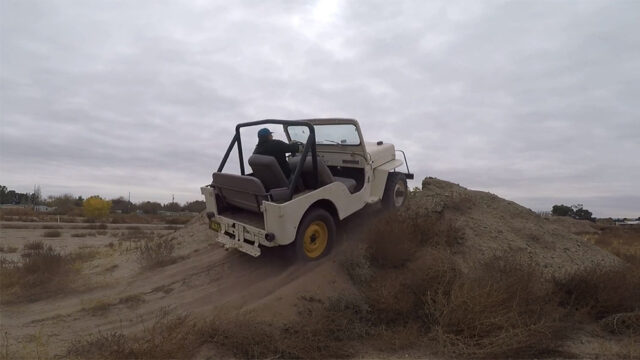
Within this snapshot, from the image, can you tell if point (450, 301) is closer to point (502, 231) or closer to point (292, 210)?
point (292, 210)

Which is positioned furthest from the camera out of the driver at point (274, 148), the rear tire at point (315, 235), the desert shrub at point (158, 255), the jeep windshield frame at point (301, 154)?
the desert shrub at point (158, 255)

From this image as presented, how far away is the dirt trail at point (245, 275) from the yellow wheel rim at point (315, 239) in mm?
216

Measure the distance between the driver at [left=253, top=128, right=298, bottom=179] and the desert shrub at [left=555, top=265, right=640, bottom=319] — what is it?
476 centimetres

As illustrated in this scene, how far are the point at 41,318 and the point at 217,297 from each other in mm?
2734

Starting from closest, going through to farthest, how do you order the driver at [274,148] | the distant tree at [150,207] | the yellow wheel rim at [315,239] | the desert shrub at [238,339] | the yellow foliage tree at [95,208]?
the desert shrub at [238,339] → the yellow wheel rim at [315,239] → the driver at [274,148] → the yellow foliage tree at [95,208] → the distant tree at [150,207]

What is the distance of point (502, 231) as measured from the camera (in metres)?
8.55

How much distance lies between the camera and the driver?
6.91m

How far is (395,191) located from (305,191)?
256 centimetres

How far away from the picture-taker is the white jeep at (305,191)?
6320 millimetres

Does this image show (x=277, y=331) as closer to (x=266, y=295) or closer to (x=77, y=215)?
(x=266, y=295)

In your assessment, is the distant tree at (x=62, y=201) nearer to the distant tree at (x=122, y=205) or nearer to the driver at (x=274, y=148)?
the distant tree at (x=122, y=205)

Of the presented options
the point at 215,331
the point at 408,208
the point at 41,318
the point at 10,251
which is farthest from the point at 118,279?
the point at 10,251

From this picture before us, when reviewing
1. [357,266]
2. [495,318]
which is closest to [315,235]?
[357,266]

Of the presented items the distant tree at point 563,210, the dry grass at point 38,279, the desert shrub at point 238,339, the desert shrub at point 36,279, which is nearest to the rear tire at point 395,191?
the desert shrub at point 238,339
